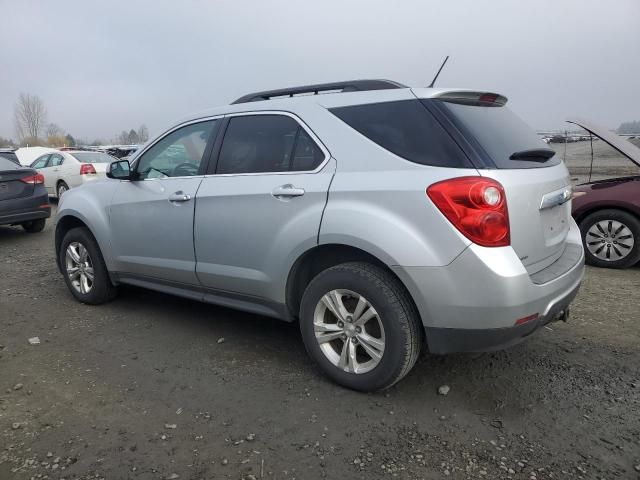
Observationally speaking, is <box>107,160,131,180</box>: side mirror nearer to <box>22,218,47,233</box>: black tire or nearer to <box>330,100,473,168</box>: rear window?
<box>330,100,473,168</box>: rear window

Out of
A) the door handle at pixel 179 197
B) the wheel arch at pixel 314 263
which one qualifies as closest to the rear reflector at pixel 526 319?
the wheel arch at pixel 314 263

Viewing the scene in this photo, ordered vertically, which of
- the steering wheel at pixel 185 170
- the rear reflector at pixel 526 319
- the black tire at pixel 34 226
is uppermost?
the steering wheel at pixel 185 170

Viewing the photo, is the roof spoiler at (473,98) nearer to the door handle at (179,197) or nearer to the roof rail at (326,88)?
the roof rail at (326,88)

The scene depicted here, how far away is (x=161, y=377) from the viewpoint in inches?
126

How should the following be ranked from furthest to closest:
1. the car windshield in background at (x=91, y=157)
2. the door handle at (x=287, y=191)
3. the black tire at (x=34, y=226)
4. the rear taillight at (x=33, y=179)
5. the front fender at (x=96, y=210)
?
the car windshield in background at (x=91, y=157) < the black tire at (x=34, y=226) < the rear taillight at (x=33, y=179) < the front fender at (x=96, y=210) < the door handle at (x=287, y=191)

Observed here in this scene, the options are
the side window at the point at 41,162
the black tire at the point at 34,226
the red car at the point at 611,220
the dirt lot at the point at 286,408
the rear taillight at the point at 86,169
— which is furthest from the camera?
the side window at the point at 41,162

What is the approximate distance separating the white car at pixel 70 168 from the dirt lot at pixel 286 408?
9278mm

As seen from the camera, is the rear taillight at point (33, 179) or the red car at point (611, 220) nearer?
the red car at point (611, 220)

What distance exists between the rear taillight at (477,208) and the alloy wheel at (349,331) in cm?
69

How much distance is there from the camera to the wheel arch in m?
2.85

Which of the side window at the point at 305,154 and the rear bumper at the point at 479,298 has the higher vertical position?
the side window at the point at 305,154

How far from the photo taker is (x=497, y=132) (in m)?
2.86

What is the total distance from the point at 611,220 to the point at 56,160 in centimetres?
1309

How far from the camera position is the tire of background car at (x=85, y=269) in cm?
448
